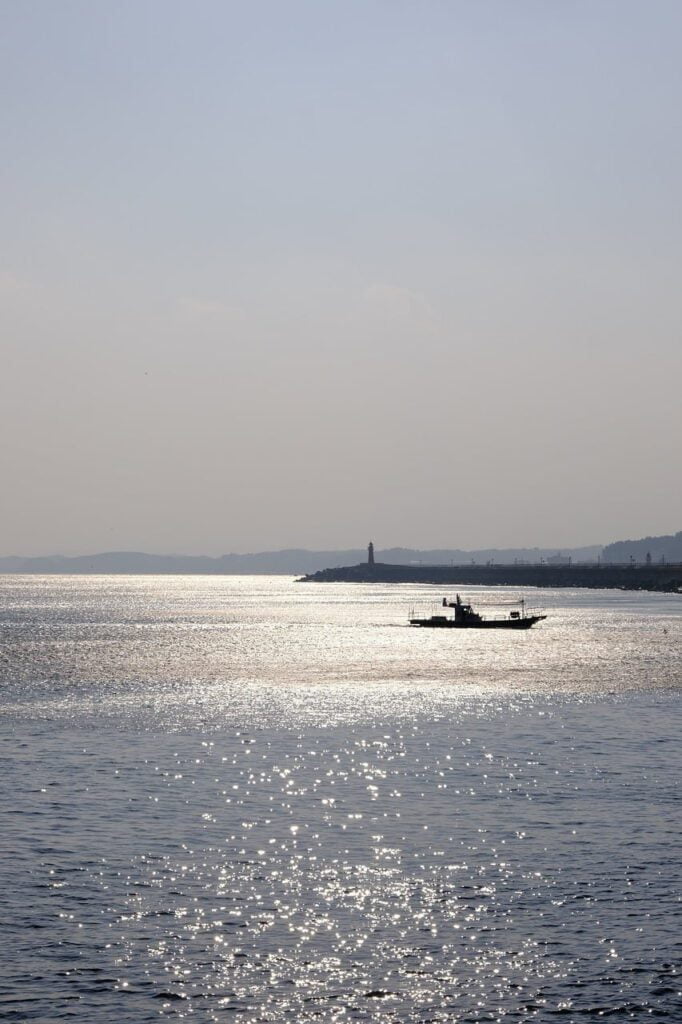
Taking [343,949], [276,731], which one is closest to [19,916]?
[343,949]

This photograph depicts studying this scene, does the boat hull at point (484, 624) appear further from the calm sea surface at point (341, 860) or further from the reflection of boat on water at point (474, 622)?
the calm sea surface at point (341, 860)

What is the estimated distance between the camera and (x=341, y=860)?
110 feet

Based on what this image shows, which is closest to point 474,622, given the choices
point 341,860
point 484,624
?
point 484,624

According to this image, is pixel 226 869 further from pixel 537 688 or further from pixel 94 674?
pixel 94 674

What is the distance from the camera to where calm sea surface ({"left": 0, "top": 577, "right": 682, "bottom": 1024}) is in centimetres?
2348

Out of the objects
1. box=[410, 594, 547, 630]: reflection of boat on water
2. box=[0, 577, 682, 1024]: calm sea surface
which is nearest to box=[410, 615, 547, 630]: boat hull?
box=[410, 594, 547, 630]: reflection of boat on water

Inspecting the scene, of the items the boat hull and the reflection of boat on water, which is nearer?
the boat hull

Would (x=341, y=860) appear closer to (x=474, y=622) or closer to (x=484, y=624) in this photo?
(x=484, y=624)

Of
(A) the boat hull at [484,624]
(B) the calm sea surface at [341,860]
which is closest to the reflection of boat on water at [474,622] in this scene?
(A) the boat hull at [484,624]

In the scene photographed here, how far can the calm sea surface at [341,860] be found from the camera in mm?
23484

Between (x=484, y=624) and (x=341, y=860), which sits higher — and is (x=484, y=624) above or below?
below

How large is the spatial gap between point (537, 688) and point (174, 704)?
2729 centimetres

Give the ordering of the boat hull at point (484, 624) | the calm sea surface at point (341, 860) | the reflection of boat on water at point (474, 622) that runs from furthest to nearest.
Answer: the reflection of boat on water at point (474, 622)
the boat hull at point (484, 624)
the calm sea surface at point (341, 860)

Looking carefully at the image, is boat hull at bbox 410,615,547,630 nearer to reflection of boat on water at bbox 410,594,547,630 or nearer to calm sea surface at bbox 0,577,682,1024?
reflection of boat on water at bbox 410,594,547,630
